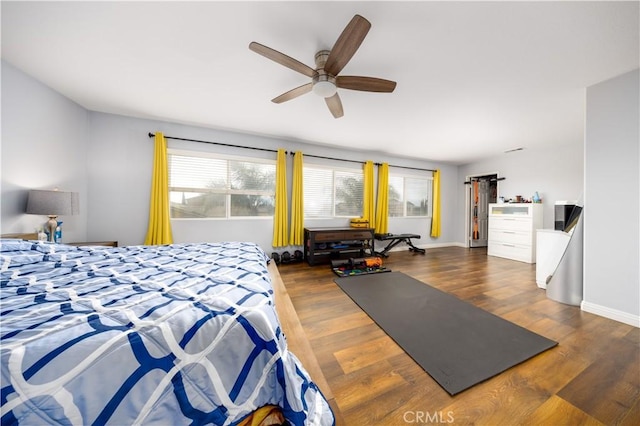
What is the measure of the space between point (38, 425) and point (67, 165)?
11.1ft

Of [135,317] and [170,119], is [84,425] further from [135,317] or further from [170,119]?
[170,119]

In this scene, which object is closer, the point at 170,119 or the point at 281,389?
the point at 281,389

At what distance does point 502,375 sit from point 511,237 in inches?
171

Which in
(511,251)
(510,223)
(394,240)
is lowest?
(511,251)

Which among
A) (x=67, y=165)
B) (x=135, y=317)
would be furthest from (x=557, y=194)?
(x=67, y=165)

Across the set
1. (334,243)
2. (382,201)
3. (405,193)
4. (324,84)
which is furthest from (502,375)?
(405,193)

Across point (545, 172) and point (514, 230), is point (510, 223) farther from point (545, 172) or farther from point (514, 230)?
point (545, 172)

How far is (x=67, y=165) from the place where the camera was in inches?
101

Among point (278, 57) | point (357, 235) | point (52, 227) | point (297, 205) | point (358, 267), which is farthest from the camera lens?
point (357, 235)

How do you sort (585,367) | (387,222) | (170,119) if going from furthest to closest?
(387,222)
(170,119)
(585,367)

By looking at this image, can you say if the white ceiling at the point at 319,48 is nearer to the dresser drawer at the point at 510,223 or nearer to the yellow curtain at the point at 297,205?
the yellow curtain at the point at 297,205

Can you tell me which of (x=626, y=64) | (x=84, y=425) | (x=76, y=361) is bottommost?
(x=84, y=425)

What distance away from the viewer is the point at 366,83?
1832 mm

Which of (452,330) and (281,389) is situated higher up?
(281,389)
